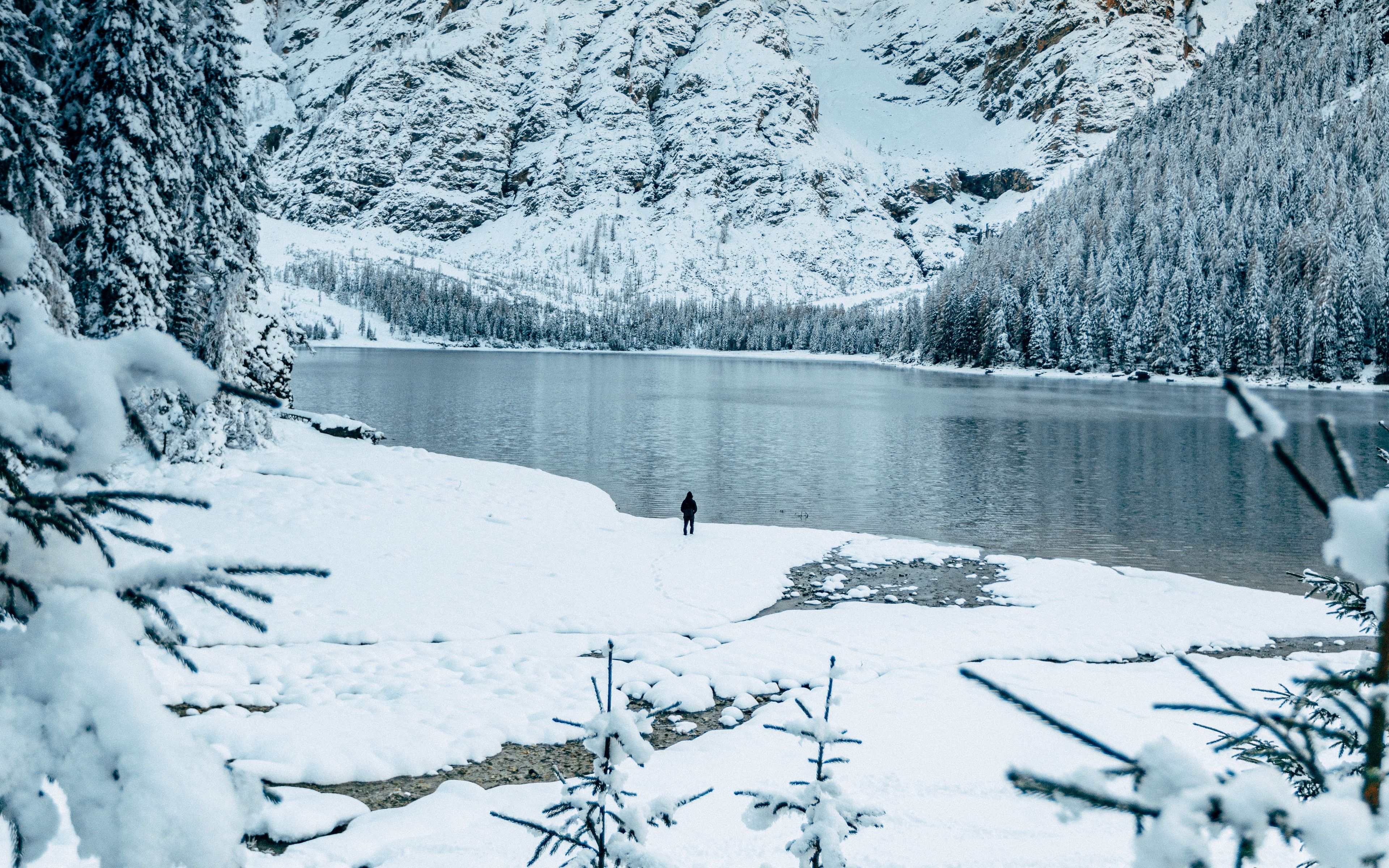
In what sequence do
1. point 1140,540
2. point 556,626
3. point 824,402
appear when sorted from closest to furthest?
point 556,626
point 1140,540
point 824,402

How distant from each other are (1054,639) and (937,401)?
50014 mm

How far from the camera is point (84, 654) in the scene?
3.99 feet

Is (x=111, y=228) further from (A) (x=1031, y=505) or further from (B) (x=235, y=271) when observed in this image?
(A) (x=1031, y=505)

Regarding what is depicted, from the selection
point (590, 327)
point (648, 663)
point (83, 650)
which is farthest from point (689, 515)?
point (590, 327)

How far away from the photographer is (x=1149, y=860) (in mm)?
1018

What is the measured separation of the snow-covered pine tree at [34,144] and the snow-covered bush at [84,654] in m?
12.7

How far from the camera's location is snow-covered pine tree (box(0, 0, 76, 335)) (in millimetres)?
11758

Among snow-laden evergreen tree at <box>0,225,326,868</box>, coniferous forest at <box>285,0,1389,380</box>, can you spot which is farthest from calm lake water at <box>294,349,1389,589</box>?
coniferous forest at <box>285,0,1389,380</box>

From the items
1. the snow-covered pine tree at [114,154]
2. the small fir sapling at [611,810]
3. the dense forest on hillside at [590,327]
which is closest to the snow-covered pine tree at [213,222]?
the snow-covered pine tree at [114,154]

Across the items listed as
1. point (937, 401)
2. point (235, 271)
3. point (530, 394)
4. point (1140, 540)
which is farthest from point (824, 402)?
point (235, 271)

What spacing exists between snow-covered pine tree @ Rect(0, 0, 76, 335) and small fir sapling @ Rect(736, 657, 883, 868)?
501 inches

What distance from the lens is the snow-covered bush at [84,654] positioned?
3.78 feet

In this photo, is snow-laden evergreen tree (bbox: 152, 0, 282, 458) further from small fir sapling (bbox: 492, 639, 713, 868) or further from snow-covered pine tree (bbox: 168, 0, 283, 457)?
small fir sapling (bbox: 492, 639, 713, 868)

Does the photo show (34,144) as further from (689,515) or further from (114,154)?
(689,515)
